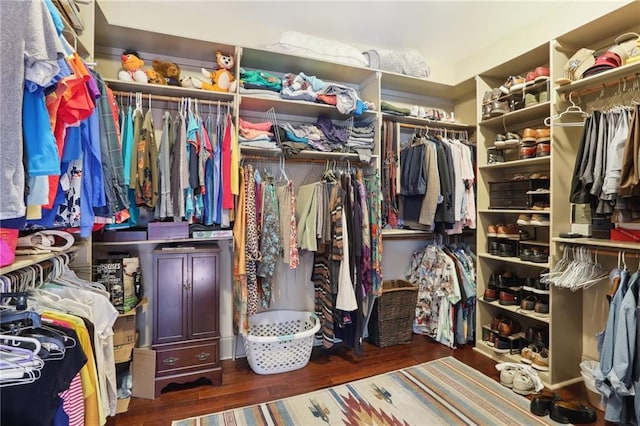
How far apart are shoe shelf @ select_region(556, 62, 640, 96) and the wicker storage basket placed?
1.89 meters

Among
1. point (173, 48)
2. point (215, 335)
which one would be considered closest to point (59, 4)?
point (173, 48)

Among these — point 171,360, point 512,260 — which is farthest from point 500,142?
point 171,360

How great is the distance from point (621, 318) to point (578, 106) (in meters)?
1.40

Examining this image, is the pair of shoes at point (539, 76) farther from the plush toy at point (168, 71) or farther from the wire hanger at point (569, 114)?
the plush toy at point (168, 71)

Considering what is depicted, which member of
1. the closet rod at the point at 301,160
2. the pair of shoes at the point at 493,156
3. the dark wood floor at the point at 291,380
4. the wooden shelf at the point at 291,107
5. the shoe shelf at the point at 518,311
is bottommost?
the dark wood floor at the point at 291,380

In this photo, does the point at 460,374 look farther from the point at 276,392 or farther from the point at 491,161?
the point at 491,161

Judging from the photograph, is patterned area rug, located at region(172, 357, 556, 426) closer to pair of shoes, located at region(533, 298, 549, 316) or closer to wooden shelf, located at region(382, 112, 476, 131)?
pair of shoes, located at region(533, 298, 549, 316)

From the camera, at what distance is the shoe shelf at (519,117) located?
2342 mm

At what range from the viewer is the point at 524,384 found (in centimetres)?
207

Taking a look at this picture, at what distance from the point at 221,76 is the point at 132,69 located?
584 millimetres

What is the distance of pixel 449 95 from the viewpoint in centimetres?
328

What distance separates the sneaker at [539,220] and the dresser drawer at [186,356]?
243 centimetres

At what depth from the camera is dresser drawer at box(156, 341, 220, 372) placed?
2072 mm

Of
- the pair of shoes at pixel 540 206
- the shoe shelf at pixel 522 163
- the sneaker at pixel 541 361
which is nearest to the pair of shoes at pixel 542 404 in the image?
the sneaker at pixel 541 361
